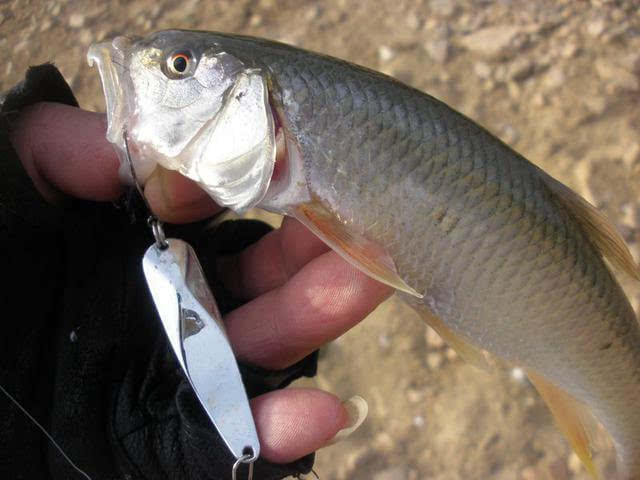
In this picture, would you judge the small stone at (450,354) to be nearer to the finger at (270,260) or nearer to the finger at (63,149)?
the finger at (270,260)

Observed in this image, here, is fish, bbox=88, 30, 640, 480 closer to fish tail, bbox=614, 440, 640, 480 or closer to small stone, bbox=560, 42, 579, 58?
fish tail, bbox=614, 440, 640, 480

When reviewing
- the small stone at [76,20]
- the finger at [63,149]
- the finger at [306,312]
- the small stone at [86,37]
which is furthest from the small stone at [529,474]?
the small stone at [76,20]

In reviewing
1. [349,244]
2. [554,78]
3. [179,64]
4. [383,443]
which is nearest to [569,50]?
[554,78]

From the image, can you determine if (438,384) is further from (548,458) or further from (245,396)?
(245,396)

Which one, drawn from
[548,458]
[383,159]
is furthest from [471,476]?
[383,159]

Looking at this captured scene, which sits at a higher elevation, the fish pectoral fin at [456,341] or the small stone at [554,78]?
the small stone at [554,78]
